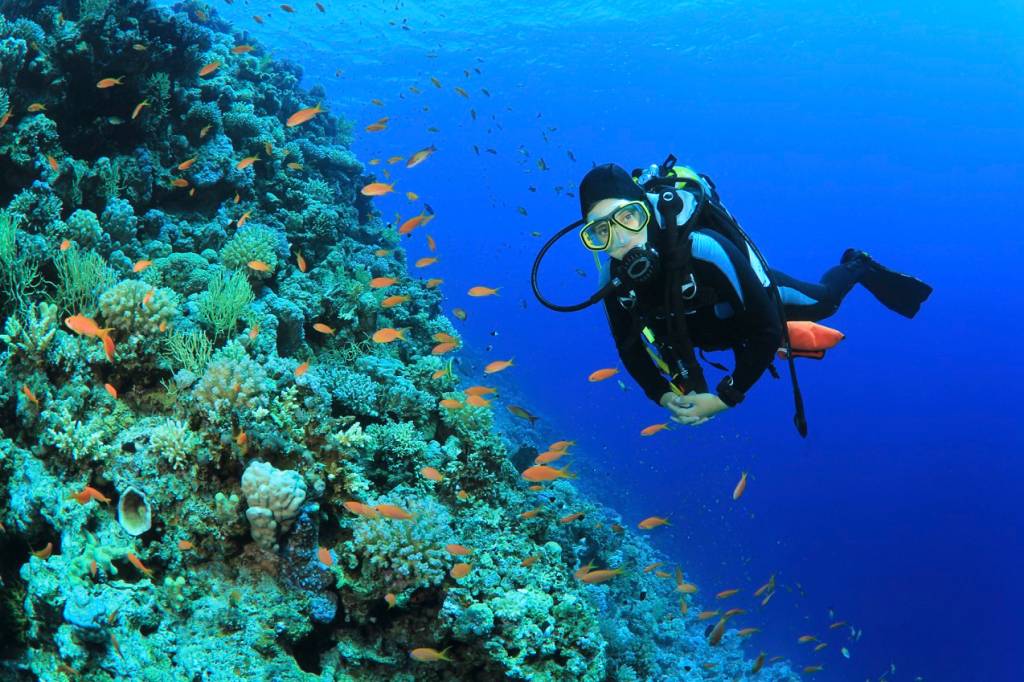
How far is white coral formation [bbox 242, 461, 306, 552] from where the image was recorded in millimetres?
3898

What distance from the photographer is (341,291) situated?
7887 mm

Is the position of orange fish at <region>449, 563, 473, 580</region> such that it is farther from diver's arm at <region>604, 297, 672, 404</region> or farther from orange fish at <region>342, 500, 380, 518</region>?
diver's arm at <region>604, 297, 672, 404</region>

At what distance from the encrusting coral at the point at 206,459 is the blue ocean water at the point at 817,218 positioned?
45.2ft

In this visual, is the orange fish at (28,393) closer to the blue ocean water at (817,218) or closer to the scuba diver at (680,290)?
the scuba diver at (680,290)

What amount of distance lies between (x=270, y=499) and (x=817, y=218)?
11159 cm

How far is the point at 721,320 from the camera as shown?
4.27m

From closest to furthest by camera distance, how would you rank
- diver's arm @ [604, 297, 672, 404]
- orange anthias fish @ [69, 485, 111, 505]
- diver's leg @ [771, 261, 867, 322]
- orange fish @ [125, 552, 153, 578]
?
orange fish @ [125, 552, 153, 578]
orange anthias fish @ [69, 485, 111, 505]
diver's arm @ [604, 297, 672, 404]
diver's leg @ [771, 261, 867, 322]

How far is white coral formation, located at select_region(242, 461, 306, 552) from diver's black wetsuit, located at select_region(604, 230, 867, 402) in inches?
109

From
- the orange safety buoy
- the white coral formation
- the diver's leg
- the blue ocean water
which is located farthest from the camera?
the blue ocean water

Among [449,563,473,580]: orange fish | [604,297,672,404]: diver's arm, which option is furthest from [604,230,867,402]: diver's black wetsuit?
[449,563,473,580]: orange fish

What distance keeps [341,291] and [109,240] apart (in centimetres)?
280

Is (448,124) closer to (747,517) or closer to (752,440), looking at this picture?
(747,517)

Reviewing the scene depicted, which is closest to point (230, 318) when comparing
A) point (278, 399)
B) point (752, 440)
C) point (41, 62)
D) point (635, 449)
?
point (278, 399)

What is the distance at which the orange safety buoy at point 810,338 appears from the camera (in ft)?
16.1
